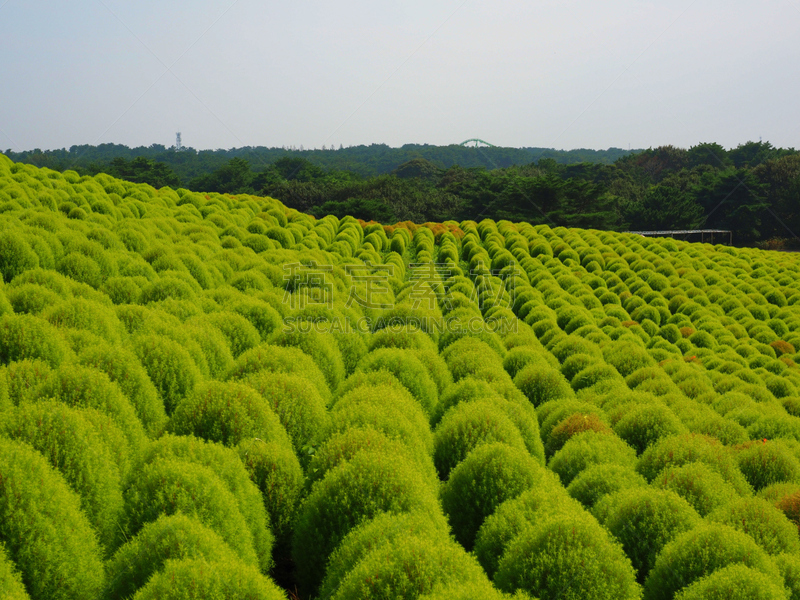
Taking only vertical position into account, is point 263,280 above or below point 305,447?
above

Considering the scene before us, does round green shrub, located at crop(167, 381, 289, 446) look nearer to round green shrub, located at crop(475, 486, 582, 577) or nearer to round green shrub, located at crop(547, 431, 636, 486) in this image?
round green shrub, located at crop(475, 486, 582, 577)

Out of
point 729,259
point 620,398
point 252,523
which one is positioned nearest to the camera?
point 252,523

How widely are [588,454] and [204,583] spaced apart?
698 cm

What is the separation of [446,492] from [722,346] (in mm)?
19067

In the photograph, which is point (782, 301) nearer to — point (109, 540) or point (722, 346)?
point (722, 346)

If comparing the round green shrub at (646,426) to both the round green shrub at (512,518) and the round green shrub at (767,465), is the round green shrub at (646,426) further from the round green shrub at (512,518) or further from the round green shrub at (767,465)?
the round green shrub at (512,518)


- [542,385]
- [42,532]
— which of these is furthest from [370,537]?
[542,385]

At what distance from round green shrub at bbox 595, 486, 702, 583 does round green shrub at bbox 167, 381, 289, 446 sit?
481cm

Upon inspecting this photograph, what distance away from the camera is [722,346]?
22391 mm

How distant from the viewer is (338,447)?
7453 millimetres

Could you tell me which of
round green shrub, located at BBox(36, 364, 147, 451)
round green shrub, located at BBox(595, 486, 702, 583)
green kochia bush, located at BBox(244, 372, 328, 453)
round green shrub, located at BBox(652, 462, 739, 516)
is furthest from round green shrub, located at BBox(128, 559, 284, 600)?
round green shrub, located at BBox(652, 462, 739, 516)

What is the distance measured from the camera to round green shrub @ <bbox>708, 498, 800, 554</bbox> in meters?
7.12

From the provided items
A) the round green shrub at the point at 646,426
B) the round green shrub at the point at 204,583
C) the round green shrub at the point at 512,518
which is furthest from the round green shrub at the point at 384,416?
the round green shrub at the point at 646,426

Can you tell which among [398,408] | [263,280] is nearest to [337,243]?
[263,280]
